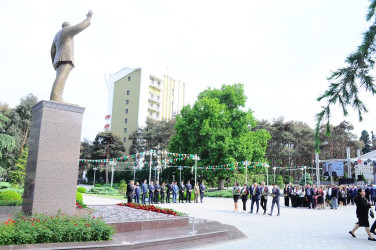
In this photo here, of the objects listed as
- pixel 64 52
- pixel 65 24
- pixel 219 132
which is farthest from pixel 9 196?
pixel 219 132

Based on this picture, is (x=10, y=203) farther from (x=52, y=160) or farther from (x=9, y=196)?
(x=52, y=160)

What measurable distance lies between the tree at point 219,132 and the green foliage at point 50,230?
84.0ft

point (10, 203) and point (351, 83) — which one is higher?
point (351, 83)

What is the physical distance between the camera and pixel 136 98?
5956 cm

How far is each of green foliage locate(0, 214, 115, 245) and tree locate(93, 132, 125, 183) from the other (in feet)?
158

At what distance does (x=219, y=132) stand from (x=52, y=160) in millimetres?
25964

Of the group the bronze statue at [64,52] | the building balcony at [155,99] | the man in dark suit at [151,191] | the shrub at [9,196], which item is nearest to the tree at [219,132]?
the man in dark suit at [151,191]

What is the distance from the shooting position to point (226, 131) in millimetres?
33219

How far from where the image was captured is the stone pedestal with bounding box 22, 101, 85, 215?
7648 millimetres

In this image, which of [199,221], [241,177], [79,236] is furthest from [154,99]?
[79,236]

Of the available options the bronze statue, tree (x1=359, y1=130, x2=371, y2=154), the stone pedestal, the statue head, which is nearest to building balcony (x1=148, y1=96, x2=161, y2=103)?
the statue head

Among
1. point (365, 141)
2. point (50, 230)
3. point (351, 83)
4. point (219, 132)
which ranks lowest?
point (50, 230)

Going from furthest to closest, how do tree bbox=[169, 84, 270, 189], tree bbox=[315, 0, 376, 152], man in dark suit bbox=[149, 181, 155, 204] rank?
1. tree bbox=[169, 84, 270, 189]
2. man in dark suit bbox=[149, 181, 155, 204]
3. tree bbox=[315, 0, 376, 152]

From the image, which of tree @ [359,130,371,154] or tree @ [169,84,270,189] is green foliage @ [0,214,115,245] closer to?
tree @ [169,84,270,189]
